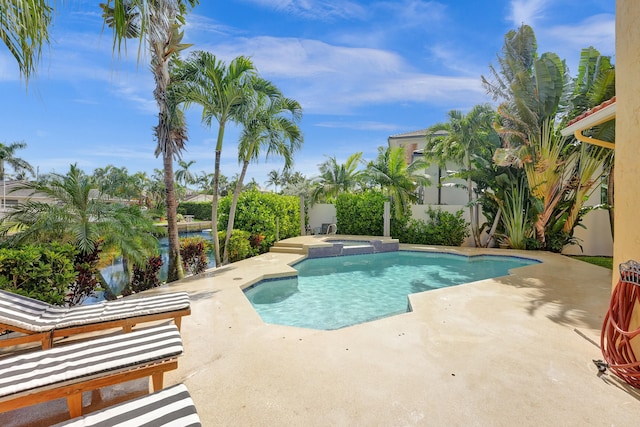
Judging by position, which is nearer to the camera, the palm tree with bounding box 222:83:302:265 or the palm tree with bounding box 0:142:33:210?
the palm tree with bounding box 222:83:302:265

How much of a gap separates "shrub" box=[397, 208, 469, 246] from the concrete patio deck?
32.2ft

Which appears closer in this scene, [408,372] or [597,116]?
[408,372]

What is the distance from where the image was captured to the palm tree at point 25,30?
1996mm

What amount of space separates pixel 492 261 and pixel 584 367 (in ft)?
33.8

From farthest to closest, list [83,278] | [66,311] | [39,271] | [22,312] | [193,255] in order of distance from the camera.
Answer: [193,255]
[83,278]
[39,271]
[66,311]
[22,312]

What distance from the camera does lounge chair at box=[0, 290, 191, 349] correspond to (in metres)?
3.58

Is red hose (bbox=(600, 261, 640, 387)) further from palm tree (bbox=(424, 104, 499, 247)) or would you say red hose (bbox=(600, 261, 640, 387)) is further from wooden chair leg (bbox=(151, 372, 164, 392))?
palm tree (bbox=(424, 104, 499, 247))

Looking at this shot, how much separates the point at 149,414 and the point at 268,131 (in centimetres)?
960

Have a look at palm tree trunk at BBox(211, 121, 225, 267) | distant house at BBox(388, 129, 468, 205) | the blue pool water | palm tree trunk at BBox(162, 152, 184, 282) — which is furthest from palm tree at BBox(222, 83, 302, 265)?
distant house at BBox(388, 129, 468, 205)

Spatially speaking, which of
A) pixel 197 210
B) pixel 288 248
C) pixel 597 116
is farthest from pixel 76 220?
pixel 197 210

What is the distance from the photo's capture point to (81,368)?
2.61 metres

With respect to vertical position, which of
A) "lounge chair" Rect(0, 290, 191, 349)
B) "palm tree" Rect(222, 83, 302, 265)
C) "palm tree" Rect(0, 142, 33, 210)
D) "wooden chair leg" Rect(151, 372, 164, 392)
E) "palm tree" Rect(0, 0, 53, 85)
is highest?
"palm tree" Rect(0, 142, 33, 210)

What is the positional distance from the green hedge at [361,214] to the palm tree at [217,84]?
10.2 metres

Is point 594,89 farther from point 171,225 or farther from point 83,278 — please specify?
point 83,278
